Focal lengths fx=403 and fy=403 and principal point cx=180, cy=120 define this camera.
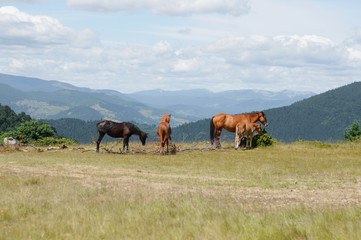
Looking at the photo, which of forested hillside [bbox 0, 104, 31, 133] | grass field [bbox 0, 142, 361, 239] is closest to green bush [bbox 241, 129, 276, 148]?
grass field [bbox 0, 142, 361, 239]

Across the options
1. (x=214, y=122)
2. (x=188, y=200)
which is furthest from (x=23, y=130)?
(x=188, y=200)

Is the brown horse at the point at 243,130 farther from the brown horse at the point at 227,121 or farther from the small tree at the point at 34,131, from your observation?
the small tree at the point at 34,131

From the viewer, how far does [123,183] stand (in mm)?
15469

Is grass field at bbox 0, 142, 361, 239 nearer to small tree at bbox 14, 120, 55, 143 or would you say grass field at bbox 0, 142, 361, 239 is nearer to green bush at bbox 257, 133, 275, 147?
green bush at bbox 257, 133, 275, 147

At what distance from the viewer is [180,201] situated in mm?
11656

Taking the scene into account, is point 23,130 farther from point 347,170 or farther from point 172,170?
point 347,170

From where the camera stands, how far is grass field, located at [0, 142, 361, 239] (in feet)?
27.8

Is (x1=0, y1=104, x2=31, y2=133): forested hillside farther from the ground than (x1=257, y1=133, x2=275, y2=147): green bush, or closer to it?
farther from the ground

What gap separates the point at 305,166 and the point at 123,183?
1112cm

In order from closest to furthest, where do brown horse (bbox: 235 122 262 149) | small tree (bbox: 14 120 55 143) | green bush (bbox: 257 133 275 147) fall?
1. brown horse (bbox: 235 122 262 149)
2. green bush (bbox: 257 133 275 147)
3. small tree (bbox: 14 120 55 143)

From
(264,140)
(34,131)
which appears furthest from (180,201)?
(34,131)

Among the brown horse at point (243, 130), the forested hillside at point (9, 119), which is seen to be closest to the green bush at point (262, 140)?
the brown horse at point (243, 130)

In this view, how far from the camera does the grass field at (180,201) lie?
8.48 metres

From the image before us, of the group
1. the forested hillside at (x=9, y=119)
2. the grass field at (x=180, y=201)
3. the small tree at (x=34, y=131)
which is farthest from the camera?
the forested hillside at (x=9, y=119)
